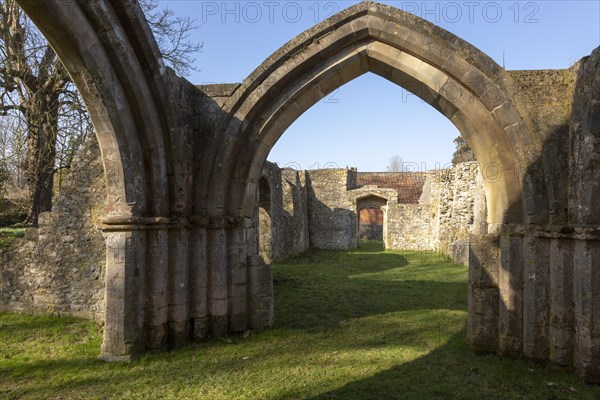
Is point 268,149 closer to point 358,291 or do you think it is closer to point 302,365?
point 302,365

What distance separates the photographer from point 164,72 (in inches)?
190

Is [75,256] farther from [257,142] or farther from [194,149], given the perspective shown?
[257,142]

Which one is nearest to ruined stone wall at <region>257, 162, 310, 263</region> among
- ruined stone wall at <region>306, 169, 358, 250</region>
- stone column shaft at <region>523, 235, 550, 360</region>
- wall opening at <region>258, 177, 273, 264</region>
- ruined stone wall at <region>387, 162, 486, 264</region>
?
wall opening at <region>258, 177, 273, 264</region>

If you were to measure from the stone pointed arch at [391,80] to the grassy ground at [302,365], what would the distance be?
1631 millimetres

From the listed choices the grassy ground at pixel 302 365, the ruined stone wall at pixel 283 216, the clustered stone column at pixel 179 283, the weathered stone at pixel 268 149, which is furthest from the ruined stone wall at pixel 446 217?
the clustered stone column at pixel 179 283

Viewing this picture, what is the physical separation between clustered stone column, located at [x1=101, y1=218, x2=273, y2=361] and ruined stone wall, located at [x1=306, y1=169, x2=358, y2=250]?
14.6 meters

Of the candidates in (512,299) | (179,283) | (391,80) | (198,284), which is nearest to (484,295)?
(512,299)

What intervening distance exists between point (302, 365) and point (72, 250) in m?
4.02

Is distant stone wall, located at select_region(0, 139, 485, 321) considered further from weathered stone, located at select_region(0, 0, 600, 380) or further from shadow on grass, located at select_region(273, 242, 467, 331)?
weathered stone, located at select_region(0, 0, 600, 380)

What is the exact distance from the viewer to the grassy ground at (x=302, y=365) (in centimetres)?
374

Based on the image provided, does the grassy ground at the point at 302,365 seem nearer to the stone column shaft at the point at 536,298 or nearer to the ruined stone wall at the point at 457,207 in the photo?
the stone column shaft at the point at 536,298

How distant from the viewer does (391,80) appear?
217 inches

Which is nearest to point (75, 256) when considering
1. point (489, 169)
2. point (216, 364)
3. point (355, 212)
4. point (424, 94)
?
point (216, 364)

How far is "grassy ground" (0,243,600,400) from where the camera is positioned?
12.3 feet
